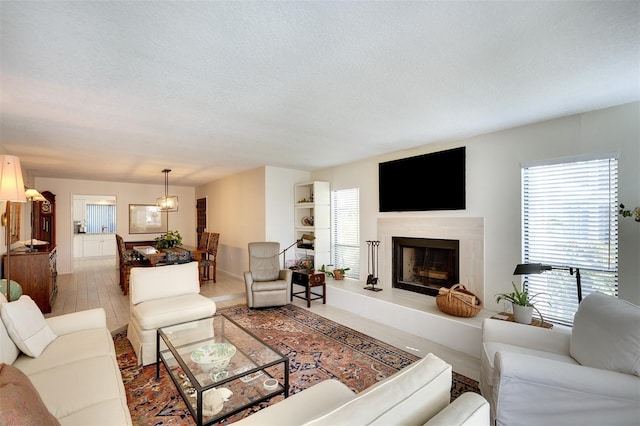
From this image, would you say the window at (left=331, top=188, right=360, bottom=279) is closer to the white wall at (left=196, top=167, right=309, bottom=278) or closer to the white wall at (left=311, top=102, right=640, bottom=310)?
the white wall at (left=196, top=167, right=309, bottom=278)

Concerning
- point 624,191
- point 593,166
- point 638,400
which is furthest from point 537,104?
point 638,400

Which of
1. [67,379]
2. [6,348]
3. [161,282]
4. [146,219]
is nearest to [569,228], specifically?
[67,379]

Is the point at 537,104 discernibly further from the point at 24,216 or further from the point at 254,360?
the point at 24,216

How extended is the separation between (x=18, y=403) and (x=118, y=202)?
820 centimetres

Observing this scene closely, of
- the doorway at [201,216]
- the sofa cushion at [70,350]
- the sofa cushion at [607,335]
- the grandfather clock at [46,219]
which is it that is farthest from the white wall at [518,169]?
the grandfather clock at [46,219]

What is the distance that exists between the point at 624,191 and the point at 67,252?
33.0 feet

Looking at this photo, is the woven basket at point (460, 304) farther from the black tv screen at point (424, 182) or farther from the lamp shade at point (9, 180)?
the lamp shade at point (9, 180)

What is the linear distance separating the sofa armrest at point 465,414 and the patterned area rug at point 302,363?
161cm

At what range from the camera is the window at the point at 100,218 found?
32.4ft

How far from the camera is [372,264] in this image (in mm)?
4867

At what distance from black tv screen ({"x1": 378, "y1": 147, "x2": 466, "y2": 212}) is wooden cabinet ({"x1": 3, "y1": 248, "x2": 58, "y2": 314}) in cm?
501

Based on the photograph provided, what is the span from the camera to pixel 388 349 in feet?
10.4

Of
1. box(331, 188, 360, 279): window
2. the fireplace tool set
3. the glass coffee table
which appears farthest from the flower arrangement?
box(331, 188, 360, 279): window

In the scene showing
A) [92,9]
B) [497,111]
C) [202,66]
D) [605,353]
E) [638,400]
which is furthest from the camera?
[497,111]
